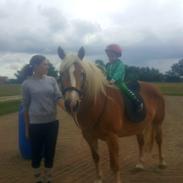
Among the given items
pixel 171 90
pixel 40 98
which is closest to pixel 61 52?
pixel 40 98

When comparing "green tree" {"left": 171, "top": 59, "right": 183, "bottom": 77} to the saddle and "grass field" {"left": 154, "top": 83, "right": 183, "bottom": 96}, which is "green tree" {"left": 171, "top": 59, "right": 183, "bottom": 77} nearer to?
"grass field" {"left": 154, "top": 83, "right": 183, "bottom": 96}

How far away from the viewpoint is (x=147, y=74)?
178 ft

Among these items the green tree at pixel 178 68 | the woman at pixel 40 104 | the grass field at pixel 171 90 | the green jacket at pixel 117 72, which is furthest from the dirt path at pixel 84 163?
the green tree at pixel 178 68

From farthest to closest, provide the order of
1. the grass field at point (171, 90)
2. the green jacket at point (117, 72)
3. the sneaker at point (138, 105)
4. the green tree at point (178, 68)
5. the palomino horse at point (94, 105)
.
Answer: the green tree at point (178, 68) → the grass field at point (171, 90) → the sneaker at point (138, 105) → the green jacket at point (117, 72) → the palomino horse at point (94, 105)

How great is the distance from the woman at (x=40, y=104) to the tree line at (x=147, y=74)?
239 mm

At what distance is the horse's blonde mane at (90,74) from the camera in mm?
5262

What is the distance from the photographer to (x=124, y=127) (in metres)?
6.41

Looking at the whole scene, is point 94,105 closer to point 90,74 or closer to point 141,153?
point 90,74

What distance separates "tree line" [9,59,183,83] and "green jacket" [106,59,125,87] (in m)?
0.68

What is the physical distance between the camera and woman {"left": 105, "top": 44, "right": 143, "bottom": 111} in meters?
6.31

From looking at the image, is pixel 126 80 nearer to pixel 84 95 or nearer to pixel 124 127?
pixel 124 127

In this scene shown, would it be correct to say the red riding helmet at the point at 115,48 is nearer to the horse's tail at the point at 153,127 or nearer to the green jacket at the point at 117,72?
the green jacket at the point at 117,72

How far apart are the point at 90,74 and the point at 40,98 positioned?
920 mm

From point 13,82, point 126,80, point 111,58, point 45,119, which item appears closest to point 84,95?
point 45,119
